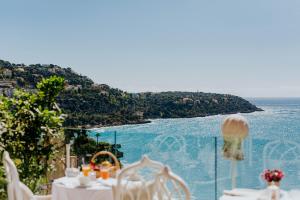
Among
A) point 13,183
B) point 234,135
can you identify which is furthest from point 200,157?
point 13,183

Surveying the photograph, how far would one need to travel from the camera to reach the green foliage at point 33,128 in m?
6.06

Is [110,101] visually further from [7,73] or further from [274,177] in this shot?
[274,177]

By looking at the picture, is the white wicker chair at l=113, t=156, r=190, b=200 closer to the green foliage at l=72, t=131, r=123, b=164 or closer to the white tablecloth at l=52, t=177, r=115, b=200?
the white tablecloth at l=52, t=177, r=115, b=200

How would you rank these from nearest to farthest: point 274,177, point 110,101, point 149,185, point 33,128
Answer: point 149,185
point 274,177
point 33,128
point 110,101

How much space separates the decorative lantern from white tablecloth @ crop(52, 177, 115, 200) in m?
1.36

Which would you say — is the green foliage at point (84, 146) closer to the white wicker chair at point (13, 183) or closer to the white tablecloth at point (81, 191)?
the white tablecloth at point (81, 191)

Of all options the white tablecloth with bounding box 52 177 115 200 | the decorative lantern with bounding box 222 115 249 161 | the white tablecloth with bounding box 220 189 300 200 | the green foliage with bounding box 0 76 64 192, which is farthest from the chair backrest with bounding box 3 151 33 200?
the decorative lantern with bounding box 222 115 249 161

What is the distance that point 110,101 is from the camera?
691 inches

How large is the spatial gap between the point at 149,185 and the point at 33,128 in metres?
2.86

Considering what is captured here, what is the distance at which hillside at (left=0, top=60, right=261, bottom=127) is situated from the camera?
12.8 metres

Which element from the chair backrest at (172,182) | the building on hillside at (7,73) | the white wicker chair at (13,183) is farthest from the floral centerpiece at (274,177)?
the building on hillside at (7,73)

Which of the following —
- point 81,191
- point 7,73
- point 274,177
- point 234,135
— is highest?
point 7,73

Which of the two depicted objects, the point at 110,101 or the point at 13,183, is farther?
the point at 110,101

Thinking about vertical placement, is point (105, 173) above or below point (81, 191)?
above
